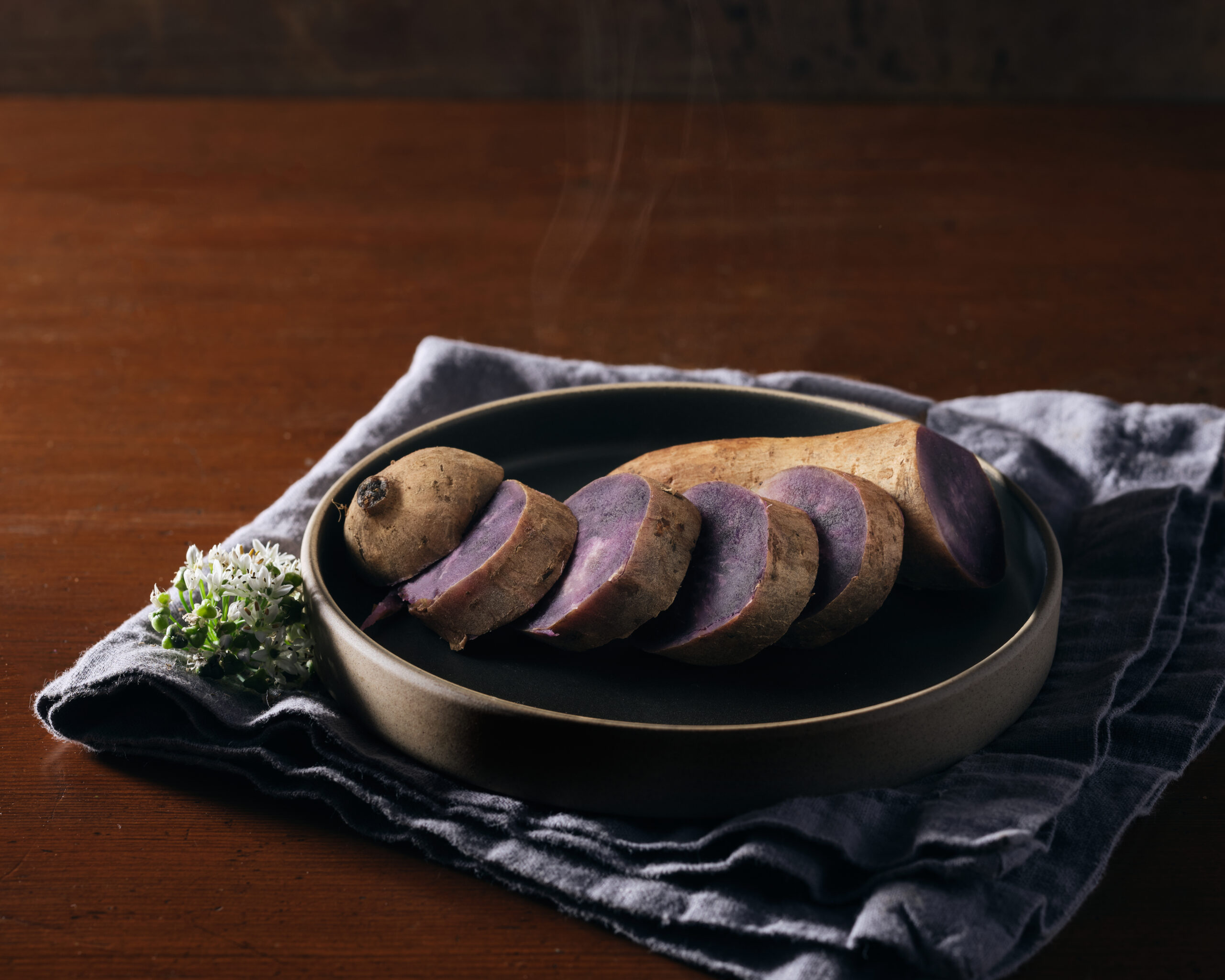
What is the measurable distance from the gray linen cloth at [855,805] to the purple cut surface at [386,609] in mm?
141

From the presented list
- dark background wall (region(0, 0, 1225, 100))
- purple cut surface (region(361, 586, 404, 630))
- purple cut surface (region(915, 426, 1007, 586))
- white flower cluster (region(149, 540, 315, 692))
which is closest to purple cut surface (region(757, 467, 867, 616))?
purple cut surface (region(915, 426, 1007, 586))

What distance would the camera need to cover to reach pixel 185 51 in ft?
15.9

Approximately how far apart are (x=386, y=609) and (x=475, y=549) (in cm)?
14

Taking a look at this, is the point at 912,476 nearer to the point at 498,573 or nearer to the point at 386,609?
the point at 498,573

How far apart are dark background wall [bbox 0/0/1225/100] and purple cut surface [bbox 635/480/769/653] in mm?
3309

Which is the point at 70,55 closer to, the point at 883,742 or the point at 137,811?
the point at 137,811

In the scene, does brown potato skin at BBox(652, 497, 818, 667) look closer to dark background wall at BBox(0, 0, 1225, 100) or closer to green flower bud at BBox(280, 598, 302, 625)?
green flower bud at BBox(280, 598, 302, 625)

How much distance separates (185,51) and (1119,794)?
4.69 meters

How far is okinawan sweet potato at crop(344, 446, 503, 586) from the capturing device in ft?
5.24

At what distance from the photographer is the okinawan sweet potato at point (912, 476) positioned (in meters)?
1.60

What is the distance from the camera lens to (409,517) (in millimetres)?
1603

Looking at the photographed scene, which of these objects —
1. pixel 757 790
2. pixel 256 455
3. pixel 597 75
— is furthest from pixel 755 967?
pixel 597 75

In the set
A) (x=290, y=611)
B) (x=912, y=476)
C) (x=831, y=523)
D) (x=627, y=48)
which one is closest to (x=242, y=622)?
(x=290, y=611)

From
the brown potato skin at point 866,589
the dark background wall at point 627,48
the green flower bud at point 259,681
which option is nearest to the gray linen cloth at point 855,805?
the green flower bud at point 259,681
